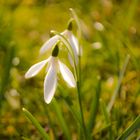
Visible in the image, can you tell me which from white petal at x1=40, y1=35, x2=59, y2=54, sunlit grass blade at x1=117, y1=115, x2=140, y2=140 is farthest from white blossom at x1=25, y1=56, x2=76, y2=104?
sunlit grass blade at x1=117, y1=115, x2=140, y2=140

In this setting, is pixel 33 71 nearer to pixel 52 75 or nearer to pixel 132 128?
pixel 52 75

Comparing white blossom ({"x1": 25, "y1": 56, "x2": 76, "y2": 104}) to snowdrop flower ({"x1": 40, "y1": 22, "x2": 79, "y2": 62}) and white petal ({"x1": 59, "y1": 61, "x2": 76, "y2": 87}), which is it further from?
snowdrop flower ({"x1": 40, "y1": 22, "x2": 79, "y2": 62})

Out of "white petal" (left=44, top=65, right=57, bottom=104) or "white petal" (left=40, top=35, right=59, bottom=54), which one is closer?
"white petal" (left=44, top=65, right=57, bottom=104)

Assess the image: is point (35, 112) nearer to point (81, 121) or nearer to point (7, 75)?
point (7, 75)

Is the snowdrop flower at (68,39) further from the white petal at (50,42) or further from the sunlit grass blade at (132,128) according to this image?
the sunlit grass blade at (132,128)

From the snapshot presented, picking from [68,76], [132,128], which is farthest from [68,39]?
[132,128]

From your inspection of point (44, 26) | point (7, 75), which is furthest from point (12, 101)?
point (44, 26)
